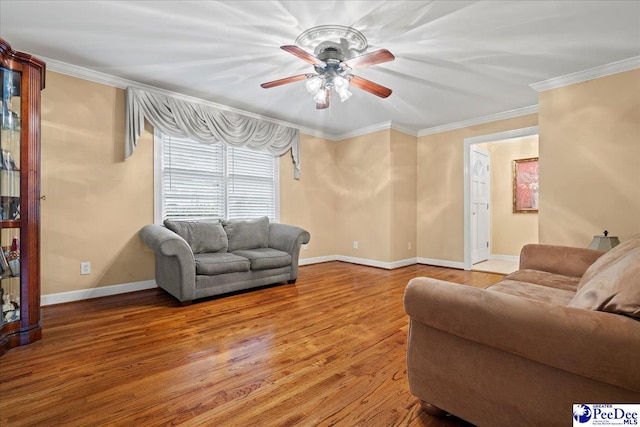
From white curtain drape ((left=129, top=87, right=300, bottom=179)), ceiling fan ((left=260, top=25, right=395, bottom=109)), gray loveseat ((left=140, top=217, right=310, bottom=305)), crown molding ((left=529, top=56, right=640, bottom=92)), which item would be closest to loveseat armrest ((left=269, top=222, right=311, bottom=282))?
gray loveseat ((left=140, top=217, right=310, bottom=305))

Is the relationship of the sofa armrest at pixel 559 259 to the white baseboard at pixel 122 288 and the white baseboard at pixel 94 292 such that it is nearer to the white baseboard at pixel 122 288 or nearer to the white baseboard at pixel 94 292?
the white baseboard at pixel 122 288

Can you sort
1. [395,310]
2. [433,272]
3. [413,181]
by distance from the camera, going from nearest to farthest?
[395,310], [433,272], [413,181]

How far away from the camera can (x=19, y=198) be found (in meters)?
2.21

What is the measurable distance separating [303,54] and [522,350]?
7.56ft

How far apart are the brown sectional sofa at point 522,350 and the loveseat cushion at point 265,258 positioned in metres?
2.44

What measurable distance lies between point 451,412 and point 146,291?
347cm

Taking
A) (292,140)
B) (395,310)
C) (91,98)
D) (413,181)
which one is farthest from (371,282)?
(91,98)

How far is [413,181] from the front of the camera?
5.48m

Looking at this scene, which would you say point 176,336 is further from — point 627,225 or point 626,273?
point 627,225

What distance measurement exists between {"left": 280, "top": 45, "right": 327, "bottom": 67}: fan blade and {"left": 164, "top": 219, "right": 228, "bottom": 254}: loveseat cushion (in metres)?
2.32

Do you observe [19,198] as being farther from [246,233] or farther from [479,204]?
[479,204]

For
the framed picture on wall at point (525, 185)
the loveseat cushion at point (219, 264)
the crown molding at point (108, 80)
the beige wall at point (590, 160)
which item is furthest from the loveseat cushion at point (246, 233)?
the framed picture on wall at point (525, 185)

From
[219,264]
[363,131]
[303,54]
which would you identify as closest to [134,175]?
[219,264]

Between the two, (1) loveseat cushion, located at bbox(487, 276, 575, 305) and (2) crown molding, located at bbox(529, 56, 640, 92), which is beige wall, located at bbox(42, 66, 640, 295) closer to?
(2) crown molding, located at bbox(529, 56, 640, 92)
